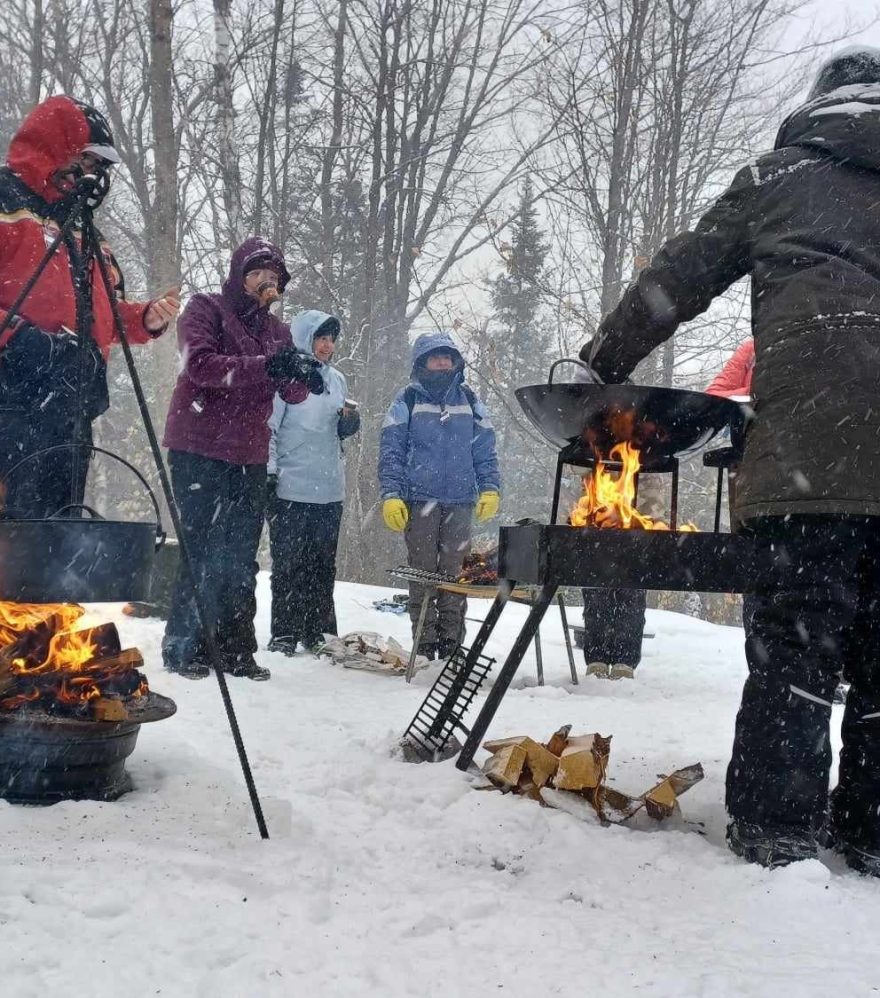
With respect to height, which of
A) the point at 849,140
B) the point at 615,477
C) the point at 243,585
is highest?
the point at 849,140

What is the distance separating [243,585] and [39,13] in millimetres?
12742

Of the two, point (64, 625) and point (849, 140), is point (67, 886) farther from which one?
point (849, 140)

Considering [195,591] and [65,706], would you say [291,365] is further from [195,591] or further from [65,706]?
[65,706]

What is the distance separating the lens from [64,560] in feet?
6.90

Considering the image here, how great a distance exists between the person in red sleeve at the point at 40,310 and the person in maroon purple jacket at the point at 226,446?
1184 mm

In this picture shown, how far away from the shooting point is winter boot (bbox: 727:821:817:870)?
2.02 metres

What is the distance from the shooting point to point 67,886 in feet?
5.56

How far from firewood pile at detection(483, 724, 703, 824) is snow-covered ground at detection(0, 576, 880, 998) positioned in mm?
84

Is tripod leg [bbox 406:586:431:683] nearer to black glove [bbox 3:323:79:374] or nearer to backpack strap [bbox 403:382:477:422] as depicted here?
backpack strap [bbox 403:382:477:422]

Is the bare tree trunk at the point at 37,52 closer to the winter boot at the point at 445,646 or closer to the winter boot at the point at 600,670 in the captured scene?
the winter boot at the point at 445,646

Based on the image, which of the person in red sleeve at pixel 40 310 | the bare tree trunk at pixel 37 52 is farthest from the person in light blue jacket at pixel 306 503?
the bare tree trunk at pixel 37 52

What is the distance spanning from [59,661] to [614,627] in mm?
3615

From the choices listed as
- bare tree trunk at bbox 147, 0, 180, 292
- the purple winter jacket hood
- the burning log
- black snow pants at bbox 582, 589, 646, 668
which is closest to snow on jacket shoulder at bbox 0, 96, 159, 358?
the purple winter jacket hood

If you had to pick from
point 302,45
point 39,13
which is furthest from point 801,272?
point 39,13
